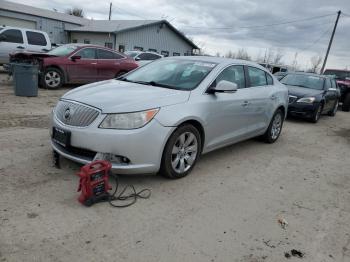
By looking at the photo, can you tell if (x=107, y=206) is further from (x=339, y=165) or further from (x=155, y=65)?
(x=339, y=165)

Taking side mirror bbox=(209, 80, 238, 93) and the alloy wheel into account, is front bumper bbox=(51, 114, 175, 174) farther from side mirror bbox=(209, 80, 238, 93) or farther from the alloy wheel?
side mirror bbox=(209, 80, 238, 93)

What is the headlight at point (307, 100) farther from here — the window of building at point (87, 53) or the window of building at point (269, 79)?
the window of building at point (87, 53)

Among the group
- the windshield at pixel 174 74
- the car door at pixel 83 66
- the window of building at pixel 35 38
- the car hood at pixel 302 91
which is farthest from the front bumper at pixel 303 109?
the window of building at pixel 35 38

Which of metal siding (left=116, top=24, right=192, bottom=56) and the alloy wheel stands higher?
metal siding (left=116, top=24, right=192, bottom=56)

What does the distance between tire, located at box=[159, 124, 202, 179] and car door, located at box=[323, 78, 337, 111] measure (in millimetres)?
7777

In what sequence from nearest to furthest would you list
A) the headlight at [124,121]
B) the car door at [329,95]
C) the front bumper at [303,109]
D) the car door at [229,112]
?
the headlight at [124,121] → the car door at [229,112] → the front bumper at [303,109] → the car door at [329,95]

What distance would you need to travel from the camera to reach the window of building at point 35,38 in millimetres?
14953

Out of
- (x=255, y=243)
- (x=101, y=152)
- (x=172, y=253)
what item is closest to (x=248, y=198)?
(x=255, y=243)

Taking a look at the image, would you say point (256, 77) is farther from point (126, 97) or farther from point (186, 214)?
point (186, 214)

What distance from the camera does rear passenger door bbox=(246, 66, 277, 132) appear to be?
19.4ft

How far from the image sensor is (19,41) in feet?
48.3

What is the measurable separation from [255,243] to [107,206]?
61.1 inches

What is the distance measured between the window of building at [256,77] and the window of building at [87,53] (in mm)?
7527

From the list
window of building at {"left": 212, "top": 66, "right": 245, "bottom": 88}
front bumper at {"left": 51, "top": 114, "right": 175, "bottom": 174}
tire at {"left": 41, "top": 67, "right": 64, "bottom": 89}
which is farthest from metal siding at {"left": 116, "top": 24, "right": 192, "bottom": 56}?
front bumper at {"left": 51, "top": 114, "right": 175, "bottom": 174}
